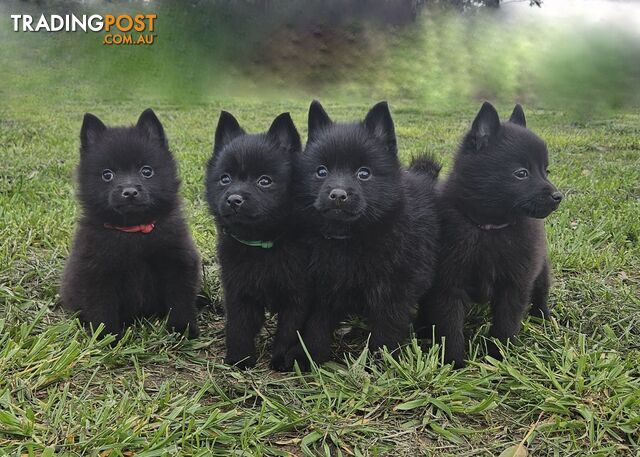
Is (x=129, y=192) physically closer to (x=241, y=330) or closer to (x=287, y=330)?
(x=241, y=330)

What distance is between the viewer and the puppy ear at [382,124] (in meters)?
3.51

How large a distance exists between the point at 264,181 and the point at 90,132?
1.23 meters

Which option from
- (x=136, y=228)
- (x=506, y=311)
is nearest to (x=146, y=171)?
(x=136, y=228)

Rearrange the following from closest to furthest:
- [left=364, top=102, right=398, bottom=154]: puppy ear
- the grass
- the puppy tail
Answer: the grass
[left=364, top=102, right=398, bottom=154]: puppy ear
the puppy tail

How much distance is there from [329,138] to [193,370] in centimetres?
150

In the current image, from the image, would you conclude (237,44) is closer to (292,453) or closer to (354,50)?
(354,50)

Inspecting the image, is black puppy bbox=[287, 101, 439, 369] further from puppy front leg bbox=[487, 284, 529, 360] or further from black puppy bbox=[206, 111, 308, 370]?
puppy front leg bbox=[487, 284, 529, 360]

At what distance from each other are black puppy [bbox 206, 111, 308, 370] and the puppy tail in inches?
41.7

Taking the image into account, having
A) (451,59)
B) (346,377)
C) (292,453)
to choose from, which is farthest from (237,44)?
(292,453)

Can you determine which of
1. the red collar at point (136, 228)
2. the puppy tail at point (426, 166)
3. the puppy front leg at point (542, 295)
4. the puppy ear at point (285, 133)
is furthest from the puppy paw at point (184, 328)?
the puppy front leg at point (542, 295)

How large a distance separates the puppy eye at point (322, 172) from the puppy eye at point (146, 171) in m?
1.10

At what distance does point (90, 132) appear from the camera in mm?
3891

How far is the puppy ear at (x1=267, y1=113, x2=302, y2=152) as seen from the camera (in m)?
3.60

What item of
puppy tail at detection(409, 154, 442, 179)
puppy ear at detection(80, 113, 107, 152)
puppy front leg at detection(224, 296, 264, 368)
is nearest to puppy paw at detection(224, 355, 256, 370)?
puppy front leg at detection(224, 296, 264, 368)
